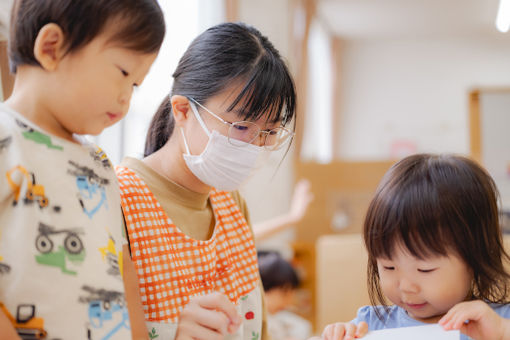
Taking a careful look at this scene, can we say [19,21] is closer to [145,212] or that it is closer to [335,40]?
[145,212]

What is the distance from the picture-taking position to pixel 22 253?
664 mm

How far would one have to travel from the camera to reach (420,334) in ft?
2.92

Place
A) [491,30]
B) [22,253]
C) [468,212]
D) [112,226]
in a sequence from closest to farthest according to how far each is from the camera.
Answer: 1. [22,253]
2. [112,226]
3. [468,212]
4. [491,30]

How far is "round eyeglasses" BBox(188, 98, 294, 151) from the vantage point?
115cm

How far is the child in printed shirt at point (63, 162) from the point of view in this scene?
26.3 inches

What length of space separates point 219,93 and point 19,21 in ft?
1.60

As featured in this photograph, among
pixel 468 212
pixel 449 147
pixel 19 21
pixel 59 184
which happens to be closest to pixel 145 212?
pixel 59 184

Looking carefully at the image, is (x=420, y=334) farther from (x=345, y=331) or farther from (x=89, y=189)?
(x=89, y=189)

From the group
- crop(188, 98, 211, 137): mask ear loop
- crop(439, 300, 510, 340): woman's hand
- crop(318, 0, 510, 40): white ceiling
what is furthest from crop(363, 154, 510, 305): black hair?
crop(318, 0, 510, 40): white ceiling

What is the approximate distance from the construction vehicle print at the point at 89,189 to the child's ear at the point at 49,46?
0.47 feet

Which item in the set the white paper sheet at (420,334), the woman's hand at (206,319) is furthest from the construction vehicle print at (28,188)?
the white paper sheet at (420,334)

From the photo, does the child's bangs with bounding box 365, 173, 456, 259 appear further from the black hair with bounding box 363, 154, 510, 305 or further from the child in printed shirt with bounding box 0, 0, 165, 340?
the child in printed shirt with bounding box 0, 0, 165, 340

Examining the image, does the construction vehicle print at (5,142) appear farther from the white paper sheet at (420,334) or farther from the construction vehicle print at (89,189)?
the white paper sheet at (420,334)

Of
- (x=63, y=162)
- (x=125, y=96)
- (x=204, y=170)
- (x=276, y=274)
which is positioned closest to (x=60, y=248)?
(x=63, y=162)
